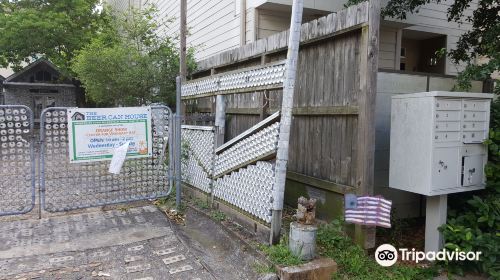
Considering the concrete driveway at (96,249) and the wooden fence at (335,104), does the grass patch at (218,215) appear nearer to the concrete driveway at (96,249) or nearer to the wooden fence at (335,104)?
the concrete driveway at (96,249)

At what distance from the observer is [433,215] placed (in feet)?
13.1

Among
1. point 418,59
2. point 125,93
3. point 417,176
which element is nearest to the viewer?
point 417,176

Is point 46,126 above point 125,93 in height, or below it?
below

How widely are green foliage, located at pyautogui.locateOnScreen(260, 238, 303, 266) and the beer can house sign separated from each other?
2479mm

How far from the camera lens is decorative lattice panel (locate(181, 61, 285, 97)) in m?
4.07

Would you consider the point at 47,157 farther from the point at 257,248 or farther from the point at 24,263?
the point at 257,248

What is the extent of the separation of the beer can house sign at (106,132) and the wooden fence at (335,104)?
1.68 metres

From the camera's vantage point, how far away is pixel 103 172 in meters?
5.27

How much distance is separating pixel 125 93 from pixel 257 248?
6460mm

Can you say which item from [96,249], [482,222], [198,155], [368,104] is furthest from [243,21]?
[482,222]

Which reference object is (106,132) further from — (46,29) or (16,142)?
(46,29)

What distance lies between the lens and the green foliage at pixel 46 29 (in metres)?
16.5

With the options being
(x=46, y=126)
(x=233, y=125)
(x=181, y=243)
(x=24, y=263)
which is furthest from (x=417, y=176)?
(x=46, y=126)

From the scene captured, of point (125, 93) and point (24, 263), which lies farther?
point (125, 93)
